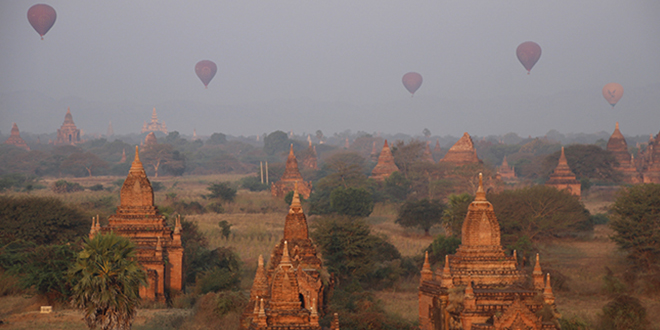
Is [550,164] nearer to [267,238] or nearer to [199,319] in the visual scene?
[267,238]

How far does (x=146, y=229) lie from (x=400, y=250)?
24131 mm

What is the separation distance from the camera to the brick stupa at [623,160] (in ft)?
366

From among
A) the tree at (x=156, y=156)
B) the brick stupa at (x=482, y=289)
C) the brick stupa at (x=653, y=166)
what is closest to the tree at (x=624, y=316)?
the brick stupa at (x=482, y=289)

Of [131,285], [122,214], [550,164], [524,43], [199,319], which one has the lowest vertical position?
[199,319]

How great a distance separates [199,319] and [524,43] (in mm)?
139887

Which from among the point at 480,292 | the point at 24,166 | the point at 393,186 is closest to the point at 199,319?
the point at 480,292

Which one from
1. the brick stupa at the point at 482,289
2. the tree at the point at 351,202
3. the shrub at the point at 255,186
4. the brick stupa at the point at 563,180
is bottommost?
the brick stupa at the point at 482,289

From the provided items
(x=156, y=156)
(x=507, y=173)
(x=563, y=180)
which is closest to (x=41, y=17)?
(x=156, y=156)

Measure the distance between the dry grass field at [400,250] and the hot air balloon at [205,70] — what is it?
337 ft

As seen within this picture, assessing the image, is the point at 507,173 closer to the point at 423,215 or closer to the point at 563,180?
the point at 563,180

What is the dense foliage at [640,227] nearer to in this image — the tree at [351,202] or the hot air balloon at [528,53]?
the tree at [351,202]

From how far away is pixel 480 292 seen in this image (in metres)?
23.2

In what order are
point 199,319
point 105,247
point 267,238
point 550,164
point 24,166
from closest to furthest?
point 105,247 → point 199,319 → point 267,238 → point 550,164 → point 24,166

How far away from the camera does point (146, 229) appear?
33.7m
